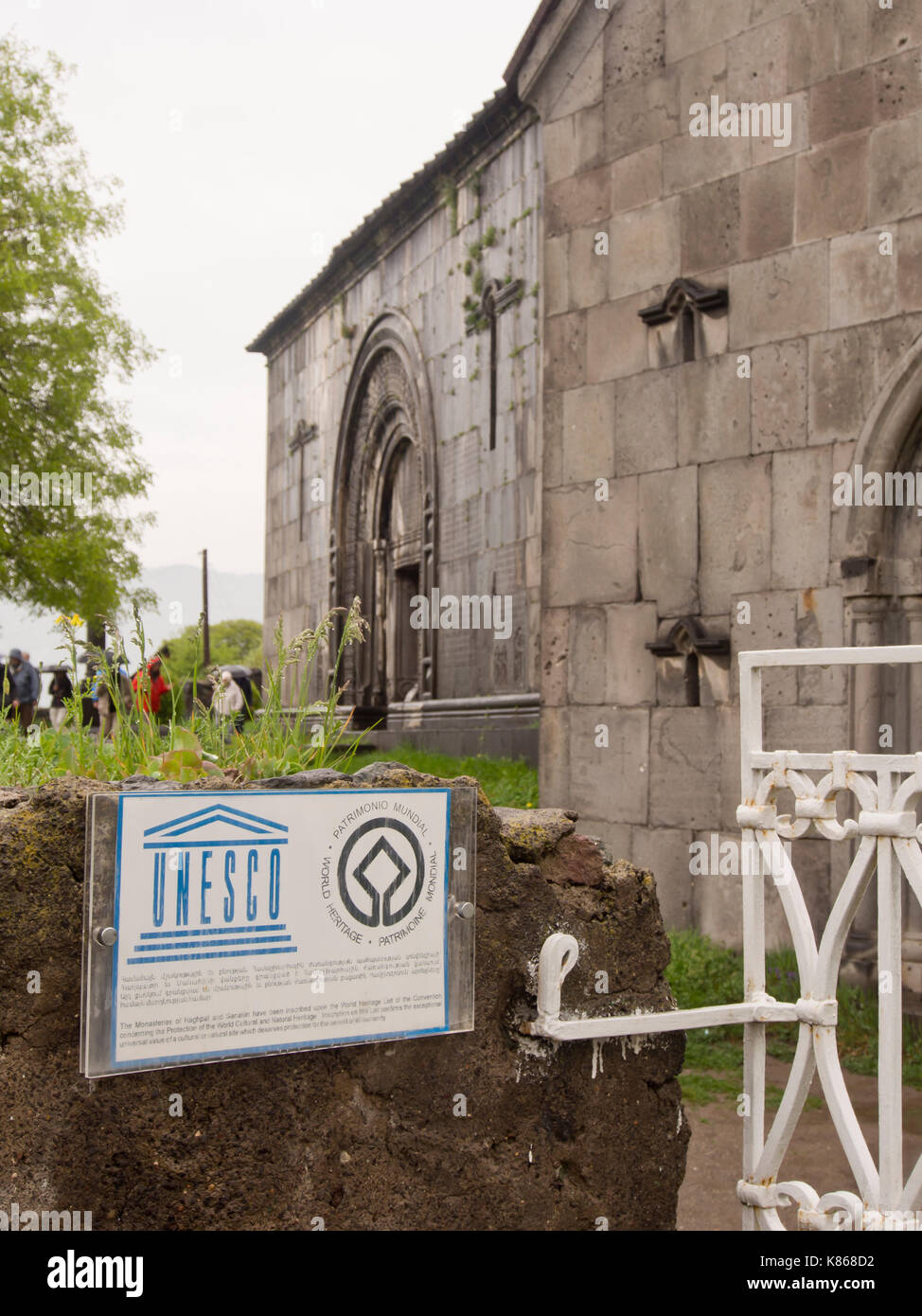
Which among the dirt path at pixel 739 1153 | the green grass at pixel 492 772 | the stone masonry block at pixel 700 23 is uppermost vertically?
the stone masonry block at pixel 700 23

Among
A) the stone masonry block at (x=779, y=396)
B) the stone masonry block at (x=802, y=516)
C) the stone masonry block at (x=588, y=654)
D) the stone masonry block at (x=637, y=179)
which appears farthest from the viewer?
the stone masonry block at (x=588, y=654)

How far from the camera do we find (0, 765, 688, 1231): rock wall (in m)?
2.55

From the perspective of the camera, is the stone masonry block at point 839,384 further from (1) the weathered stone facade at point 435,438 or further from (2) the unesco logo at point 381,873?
(1) the weathered stone facade at point 435,438

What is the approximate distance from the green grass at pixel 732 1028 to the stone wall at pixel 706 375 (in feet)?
0.92

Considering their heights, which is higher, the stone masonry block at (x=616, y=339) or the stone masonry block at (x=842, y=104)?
the stone masonry block at (x=842, y=104)

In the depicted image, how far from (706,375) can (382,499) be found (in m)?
11.9

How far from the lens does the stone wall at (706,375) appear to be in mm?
6730

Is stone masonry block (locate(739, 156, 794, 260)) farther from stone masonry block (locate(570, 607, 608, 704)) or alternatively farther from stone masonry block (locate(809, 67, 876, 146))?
stone masonry block (locate(570, 607, 608, 704))

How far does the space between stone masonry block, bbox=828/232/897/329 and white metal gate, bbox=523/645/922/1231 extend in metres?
4.08

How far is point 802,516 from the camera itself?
22.9 ft

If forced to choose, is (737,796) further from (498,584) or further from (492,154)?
(492,154)

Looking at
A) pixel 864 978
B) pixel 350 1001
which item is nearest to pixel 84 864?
pixel 350 1001

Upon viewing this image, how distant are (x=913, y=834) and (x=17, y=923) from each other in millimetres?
1876

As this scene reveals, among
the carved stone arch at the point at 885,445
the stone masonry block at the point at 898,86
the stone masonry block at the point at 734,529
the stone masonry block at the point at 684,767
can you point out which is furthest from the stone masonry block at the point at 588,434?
the stone masonry block at the point at 898,86
